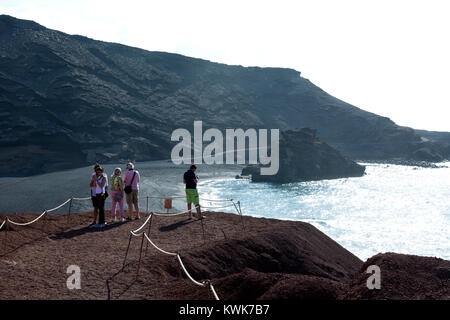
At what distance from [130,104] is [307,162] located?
5034 cm

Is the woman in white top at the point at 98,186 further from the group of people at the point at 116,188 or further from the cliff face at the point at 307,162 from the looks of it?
the cliff face at the point at 307,162

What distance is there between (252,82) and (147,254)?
158471mm

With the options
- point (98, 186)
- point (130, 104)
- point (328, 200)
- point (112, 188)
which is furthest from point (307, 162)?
point (98, 186)

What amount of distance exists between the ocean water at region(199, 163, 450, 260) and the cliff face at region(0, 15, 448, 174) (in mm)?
34326

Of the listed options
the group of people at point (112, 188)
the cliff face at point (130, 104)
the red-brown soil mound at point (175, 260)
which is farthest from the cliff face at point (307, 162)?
the group of people at point (112, 188)

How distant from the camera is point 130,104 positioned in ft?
354

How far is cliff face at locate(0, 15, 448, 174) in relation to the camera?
85.7 meters

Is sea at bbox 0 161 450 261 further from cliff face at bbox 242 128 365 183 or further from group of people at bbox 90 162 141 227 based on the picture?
group of people at bbox 90 162 141 227

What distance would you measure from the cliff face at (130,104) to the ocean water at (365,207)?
1351 inches

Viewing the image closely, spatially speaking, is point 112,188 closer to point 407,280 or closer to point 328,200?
point 407,280

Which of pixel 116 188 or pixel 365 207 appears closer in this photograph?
pixel 116 188

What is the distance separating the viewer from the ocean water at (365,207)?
130 ft

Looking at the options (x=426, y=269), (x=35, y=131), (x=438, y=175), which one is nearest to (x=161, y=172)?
(x=35, y=131)
